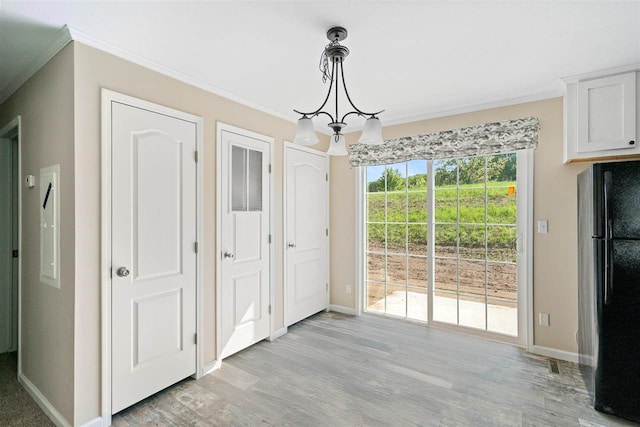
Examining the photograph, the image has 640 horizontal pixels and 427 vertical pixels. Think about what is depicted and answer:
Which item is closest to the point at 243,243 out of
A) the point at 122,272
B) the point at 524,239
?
the point at 122,272

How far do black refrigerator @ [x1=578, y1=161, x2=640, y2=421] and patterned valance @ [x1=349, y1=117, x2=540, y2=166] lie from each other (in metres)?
0.93

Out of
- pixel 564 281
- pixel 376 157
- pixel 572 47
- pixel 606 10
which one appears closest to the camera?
pixel 606 10

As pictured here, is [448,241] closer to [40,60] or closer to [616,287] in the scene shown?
[616,287]

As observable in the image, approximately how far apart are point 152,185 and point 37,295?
119cm

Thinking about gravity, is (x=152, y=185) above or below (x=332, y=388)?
above

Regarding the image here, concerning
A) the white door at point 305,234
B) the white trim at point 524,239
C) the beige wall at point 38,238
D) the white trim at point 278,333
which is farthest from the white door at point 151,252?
the white trim at point 524,239

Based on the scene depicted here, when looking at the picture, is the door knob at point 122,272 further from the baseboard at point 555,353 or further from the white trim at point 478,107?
the baseboard at point 555,353

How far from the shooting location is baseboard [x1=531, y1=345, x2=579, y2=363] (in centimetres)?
285

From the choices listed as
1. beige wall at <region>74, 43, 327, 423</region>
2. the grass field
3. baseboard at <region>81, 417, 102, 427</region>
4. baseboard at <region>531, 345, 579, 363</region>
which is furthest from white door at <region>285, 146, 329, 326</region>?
baseboard at <region>531, 345, 579, 363</region>

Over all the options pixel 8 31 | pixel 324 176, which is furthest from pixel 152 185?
pixel 324 176

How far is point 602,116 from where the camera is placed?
2.46m

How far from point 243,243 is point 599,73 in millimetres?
3295

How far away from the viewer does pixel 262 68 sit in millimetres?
2408

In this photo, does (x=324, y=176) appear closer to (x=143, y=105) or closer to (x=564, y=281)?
(x=143, y=105)
